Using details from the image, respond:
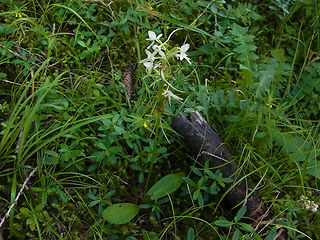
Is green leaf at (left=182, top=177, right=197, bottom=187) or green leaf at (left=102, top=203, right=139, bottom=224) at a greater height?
green leaf at (left=182, top=177, right=197, bottom=187)

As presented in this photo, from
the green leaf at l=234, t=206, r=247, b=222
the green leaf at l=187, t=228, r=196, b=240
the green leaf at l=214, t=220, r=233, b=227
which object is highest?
the green leaf at l=234, t=206, r=247, b=222

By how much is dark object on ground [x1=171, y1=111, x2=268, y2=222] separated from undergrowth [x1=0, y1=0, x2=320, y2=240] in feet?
0.19

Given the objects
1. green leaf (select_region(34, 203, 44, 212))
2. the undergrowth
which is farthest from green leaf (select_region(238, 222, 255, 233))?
green leaf (select_region(34, 203, 44, 212))

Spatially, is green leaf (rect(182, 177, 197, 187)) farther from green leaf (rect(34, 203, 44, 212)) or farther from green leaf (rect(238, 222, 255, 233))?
green leaf (rect(34, 203, 44, 212))

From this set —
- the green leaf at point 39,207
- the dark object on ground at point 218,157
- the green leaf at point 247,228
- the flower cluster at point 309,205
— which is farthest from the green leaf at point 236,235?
the green leaf at point 39,207

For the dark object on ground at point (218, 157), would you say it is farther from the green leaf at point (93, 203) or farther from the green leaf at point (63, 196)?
the green leaf at point (63, 196)

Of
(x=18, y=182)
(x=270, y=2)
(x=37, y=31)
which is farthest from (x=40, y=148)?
(x=270, y=2)

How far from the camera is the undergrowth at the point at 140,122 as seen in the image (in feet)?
5.98

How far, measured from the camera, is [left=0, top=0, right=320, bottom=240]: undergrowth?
5.98 ft

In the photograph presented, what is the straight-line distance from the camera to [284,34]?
9.48 feet

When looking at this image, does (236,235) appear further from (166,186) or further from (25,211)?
(25,211)

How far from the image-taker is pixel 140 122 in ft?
6.59

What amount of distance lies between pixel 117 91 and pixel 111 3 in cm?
80

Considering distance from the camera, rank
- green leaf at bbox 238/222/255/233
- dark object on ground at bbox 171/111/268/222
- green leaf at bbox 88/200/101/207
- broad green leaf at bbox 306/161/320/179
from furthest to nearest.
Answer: broad green leaf at bbox 306/161/320/179 < dark object on ground at bbox 171/111/268/222 < green leaf at bbox 88/200/101/207 < green leaf at bbox 238/222/255/233
